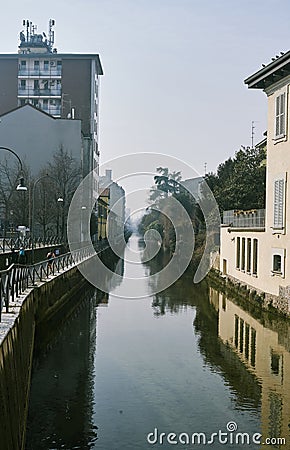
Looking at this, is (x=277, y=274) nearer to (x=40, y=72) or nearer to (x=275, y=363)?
(x=275, y=363)

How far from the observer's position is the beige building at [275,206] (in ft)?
81.1

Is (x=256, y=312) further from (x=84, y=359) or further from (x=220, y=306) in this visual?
(x=84, y=359)

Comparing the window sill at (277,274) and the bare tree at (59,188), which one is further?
the bare tree at (59,188)

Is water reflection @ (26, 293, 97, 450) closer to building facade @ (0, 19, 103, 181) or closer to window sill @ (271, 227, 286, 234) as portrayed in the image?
window sill @ (271, 227, 286, 234)

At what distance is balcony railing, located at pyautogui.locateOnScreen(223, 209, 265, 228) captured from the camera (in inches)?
1182

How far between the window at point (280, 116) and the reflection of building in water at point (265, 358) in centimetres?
716

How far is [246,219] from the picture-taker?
33562 mm

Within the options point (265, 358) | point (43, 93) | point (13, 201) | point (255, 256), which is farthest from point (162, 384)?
point (43, 93)

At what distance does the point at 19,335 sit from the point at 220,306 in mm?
17713

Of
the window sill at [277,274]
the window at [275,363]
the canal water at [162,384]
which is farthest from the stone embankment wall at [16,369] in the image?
the window sill at [277,274]

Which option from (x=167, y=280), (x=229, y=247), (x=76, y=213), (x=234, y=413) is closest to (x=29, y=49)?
(x=76, y=213)

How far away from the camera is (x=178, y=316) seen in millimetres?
27438

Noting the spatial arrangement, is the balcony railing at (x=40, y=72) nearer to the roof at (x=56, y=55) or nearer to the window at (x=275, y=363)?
the roof at (x=56, y=55)

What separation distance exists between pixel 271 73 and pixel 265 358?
1171cm
